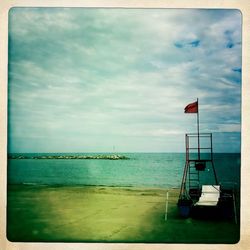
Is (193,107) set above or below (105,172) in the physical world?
above

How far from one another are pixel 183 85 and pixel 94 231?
1.68m

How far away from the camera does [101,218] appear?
4477mm

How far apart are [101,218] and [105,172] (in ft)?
1.48

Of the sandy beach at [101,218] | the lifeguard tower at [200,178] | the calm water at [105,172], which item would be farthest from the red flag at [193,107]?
the sandy beach at [101,218]

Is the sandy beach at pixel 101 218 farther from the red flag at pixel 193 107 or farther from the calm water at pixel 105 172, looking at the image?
the red flag at pixel 193 107

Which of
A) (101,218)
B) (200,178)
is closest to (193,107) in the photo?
(200,178)

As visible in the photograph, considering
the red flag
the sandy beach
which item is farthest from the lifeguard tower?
the sandy beach

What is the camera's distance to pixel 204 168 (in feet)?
14.9

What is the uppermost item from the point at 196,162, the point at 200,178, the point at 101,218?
the point at 196,162

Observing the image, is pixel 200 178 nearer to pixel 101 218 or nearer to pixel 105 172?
pixel 105 172

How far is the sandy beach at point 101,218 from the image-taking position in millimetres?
4430

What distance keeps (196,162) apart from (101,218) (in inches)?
42.8

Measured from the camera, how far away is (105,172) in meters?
4.56

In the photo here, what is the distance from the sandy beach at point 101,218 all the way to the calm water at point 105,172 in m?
0.07
